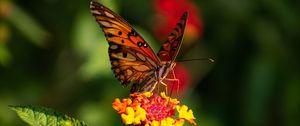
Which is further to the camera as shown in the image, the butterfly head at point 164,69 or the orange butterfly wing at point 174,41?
the butterfly head at point 164,69

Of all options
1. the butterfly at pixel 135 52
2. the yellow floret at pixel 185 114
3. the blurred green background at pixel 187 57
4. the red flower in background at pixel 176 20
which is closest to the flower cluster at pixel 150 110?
the yellow floret at pixel 185 114

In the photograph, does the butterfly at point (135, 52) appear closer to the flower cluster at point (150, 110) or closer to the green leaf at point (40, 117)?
the flower cluster at point (150, 110)

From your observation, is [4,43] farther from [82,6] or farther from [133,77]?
[133,77]

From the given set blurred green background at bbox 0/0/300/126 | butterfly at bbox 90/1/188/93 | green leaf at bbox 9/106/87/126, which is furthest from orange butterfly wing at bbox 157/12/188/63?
blurred green background at bbox 0/0/300/126

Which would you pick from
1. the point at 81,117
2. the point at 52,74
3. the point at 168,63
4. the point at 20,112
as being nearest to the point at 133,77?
the point at 168,63

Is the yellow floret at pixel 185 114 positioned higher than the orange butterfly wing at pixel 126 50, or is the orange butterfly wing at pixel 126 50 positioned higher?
the orange butterfly wing at pixel 126 50

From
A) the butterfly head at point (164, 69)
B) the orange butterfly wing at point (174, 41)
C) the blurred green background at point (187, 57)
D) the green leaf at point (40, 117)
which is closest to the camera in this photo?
the green leaf at point (40, 117)

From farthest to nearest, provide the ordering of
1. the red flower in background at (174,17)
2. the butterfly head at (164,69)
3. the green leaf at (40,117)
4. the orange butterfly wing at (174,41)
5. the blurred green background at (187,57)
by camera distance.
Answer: the red flower in background at (174,17) < the blurred green background at (187,57) < the butterfly head at (164,69) < the orange butterfly wing at (174,41) < the green leaf at (40,117)
